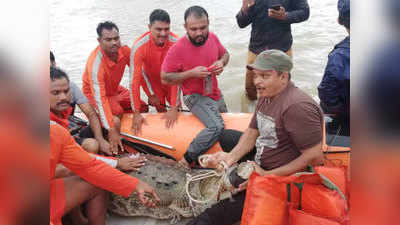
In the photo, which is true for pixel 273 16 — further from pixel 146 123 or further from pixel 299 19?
pixel 146 123

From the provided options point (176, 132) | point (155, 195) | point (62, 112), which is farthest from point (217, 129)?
point (62, 112)

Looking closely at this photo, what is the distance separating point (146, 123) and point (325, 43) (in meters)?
5.90

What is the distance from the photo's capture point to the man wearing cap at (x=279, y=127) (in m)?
2.02

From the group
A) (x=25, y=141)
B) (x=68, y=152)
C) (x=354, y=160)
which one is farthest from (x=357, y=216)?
(x=68, y=152)

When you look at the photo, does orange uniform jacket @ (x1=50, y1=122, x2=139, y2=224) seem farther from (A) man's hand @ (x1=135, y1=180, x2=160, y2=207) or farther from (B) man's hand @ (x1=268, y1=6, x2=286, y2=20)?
(B) man's hand @ (x1=268, y1=6, x2=286, y2=20)

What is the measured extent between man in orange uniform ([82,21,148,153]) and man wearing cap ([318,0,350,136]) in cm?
190

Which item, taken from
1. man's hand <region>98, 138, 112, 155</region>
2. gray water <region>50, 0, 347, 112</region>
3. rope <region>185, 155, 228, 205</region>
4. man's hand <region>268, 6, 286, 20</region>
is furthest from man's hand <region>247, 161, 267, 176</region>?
gray water <region>50, 0, 347, 112</region>

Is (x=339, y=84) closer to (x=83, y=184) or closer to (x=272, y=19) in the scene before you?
(x=272, y=19)

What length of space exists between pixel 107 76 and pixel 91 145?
814 millimetres

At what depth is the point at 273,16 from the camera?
3.88m

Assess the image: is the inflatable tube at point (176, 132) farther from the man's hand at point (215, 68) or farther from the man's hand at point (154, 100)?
the man's hand at point (154, 100)

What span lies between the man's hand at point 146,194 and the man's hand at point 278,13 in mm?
2421

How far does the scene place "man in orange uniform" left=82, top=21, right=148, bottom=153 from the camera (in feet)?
10.7

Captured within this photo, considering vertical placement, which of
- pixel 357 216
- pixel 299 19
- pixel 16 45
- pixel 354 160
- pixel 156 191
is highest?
pixel 299 19
